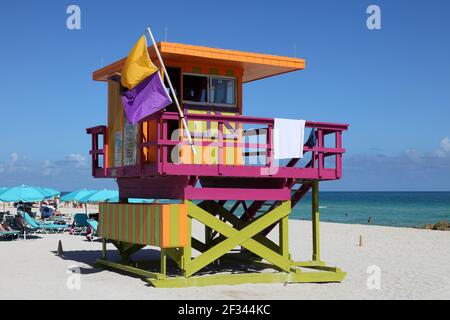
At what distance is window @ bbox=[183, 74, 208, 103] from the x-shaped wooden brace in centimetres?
273

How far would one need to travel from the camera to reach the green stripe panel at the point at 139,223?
499 inches

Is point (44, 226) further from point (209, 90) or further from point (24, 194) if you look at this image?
point (209, 90)

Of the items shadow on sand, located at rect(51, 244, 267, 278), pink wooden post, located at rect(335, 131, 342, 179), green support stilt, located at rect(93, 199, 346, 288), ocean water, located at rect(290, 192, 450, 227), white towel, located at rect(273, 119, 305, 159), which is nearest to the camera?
green support stilt, located at rect(93, 199, 346, 288)

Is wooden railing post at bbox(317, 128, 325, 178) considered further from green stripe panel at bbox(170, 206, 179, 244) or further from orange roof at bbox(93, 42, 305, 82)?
green stripe panel at bbox(170, 206, 179, 244)

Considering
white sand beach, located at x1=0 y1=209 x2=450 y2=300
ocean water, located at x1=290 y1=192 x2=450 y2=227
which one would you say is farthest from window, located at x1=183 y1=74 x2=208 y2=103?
ocean water, located at x1=290 y1=192 x2=450 y2=227

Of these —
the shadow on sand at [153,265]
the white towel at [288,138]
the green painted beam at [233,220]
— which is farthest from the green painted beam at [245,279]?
the white towel at [288,138]

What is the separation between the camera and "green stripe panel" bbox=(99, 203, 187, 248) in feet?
41.5

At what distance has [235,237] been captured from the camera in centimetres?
1329

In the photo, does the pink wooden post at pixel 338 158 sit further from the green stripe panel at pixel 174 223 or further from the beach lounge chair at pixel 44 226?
the beach lounge chair at pixel 44 226

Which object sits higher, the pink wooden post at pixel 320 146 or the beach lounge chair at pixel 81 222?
the pink wooden post at pixel 320 146

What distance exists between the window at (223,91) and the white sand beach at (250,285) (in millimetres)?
4145

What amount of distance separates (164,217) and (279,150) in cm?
283

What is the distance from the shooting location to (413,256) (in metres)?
20.2

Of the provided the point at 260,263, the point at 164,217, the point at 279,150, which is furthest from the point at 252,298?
the point at 260,263
